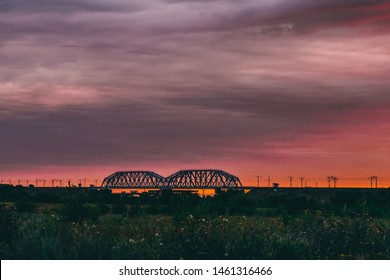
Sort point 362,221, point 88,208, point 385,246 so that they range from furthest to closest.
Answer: point 88,208, point 362,221, point 385,246

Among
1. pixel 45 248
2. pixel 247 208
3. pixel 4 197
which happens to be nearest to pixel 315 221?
pixel 45 248

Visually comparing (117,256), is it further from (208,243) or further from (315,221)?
(315,221)

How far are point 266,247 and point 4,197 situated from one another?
91776 mm

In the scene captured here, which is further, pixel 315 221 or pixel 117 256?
pixel 315 221

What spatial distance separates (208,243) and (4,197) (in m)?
90.5

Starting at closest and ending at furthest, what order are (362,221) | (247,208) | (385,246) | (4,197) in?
(385,246), (362,221), (247,208), (4,197)

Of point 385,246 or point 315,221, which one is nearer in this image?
point 385,246

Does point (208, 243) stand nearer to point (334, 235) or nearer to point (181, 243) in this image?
point (181, 243)

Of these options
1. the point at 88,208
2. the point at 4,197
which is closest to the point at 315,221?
the point at 88,208

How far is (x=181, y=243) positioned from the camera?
21.4 m

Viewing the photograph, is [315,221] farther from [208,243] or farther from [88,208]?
[88,208]
